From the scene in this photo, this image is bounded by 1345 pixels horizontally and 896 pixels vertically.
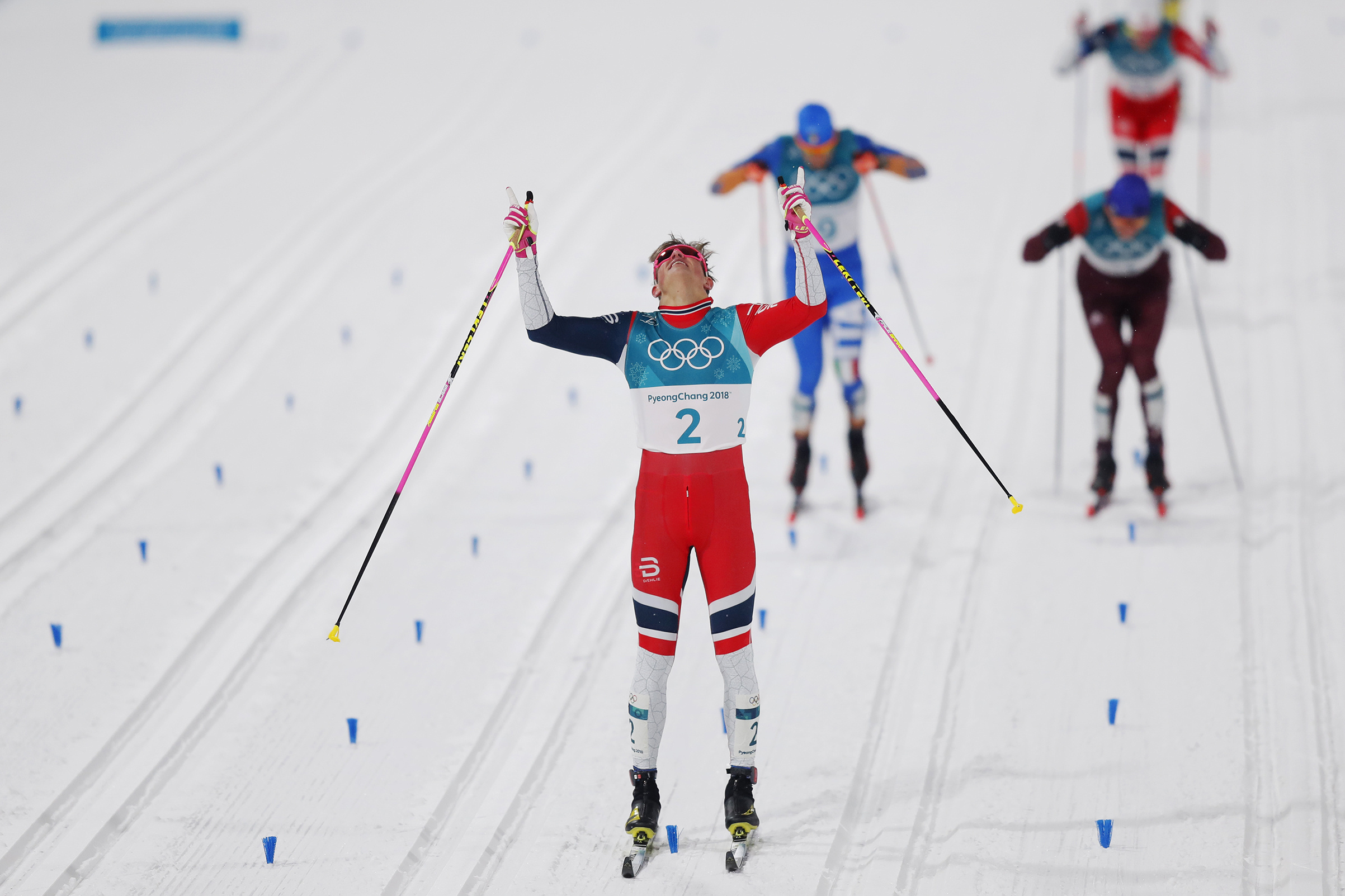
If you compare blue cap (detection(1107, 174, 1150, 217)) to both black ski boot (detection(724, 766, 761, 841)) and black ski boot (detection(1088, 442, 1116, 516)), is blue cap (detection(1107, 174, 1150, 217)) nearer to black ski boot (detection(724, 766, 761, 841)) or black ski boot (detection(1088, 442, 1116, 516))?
black ski boot (detection(1088, 442, 1116, 516))

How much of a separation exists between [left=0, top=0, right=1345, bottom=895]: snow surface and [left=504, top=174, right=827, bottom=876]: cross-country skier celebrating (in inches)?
23.5

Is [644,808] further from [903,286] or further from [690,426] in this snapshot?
[903,286]

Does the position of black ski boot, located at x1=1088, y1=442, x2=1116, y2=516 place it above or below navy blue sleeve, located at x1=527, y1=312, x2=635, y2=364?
below

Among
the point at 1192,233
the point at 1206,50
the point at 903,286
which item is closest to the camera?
the point at 1192,233

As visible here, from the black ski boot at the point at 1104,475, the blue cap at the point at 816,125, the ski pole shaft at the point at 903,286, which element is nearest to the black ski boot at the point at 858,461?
the ski pole shaft at the point at 903,286

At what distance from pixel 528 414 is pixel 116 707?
9.11 feet

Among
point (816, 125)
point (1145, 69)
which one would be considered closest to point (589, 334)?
point (816, 125)

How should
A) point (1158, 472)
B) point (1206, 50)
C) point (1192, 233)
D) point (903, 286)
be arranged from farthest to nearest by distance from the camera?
point (1206, 50) < point (903, 286) < point (1158, 472) < point (1192, 233)

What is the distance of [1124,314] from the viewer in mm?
5871

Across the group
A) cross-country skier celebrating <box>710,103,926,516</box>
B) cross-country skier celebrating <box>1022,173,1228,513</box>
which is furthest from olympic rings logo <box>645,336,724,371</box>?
cross-country skier celebrating <box>1022,173,1228,513</box>

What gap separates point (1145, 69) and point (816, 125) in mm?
3211

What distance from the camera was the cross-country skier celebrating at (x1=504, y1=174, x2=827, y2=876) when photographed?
3.74 m

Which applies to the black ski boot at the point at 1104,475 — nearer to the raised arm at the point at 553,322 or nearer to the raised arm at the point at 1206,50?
the raised arm at the point at 1206,50

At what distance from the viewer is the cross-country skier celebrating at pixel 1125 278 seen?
220 inches
